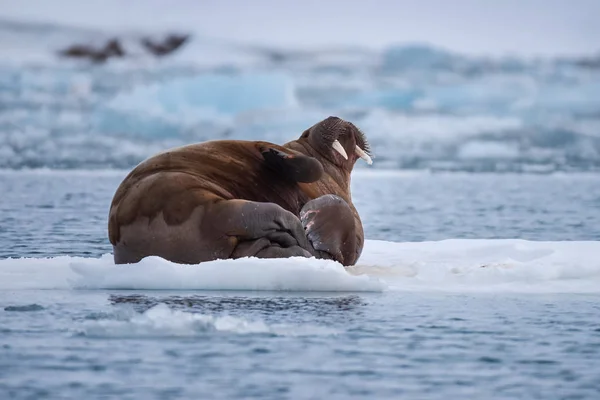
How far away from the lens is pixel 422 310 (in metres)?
7.59

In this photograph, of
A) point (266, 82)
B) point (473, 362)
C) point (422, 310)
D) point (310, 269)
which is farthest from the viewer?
point (266, 82)

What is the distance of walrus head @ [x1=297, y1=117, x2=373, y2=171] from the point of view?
10.5 metres

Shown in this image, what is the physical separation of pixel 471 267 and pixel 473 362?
3.58 m

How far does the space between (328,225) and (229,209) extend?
3.08 feet

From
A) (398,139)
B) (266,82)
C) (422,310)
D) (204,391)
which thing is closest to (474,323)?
(422,310)

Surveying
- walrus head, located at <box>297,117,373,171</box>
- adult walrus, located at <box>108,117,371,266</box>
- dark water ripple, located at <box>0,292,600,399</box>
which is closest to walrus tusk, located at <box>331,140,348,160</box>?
walrus head, located at <box>297,117,373,171</box>

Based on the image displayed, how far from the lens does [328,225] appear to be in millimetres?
9133

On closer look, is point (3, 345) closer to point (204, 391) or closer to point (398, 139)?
point (204, 391)

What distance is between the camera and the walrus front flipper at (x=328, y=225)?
9.05 m

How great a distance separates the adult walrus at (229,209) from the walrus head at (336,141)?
0.51 m

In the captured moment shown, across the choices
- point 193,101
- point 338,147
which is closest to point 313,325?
point 338,147

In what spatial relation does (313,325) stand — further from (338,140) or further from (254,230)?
(338,140)

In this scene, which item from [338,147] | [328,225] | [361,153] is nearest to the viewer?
[328,225]

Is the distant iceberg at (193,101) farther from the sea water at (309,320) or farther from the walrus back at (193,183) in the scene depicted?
the walrus back at (193,183)
